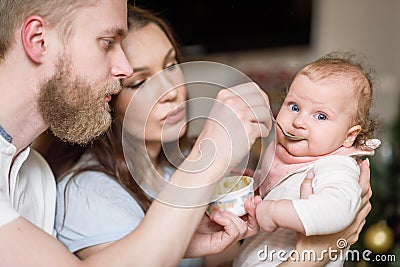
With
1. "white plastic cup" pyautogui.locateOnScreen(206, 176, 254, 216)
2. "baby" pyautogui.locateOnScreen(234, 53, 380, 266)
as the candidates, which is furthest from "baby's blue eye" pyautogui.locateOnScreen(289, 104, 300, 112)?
"white plastic cup" pyautogui.locateOnScreen(206, 176, 254, 216)

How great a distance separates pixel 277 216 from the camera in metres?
0.70

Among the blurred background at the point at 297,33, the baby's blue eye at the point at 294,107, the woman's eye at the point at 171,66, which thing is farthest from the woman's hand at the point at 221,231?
the blurred background at the point at 297,33

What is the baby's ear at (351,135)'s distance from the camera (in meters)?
0.73

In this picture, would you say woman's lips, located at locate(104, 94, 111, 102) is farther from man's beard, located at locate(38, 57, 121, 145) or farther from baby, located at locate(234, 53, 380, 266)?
baby, located at locate(234, 53, 380, 266)

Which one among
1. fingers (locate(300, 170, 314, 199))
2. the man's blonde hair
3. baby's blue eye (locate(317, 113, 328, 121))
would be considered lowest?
fingers (locate(300, 170, 314, 199))

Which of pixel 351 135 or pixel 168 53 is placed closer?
pixel 351 135

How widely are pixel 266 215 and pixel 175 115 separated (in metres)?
0.21

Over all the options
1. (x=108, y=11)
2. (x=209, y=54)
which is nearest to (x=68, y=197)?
(x=108, y=11)

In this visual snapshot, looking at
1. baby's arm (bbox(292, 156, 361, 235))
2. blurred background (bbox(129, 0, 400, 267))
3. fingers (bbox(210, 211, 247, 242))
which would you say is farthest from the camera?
blurred background (bbox(129, 0, 400, 267))

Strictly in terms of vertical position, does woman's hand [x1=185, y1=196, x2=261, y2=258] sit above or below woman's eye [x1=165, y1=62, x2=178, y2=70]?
below

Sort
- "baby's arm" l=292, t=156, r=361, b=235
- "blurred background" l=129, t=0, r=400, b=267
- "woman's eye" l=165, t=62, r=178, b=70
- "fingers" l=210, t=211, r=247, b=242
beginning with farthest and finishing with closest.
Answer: "blurred background" l=129, t=0, r=400, b=267 < "woman's eye" l=165, t=62, r=178, b=70 < "fingers" l=210, t=211, r=247, b=242 < "baby's arm" l=292, t=156, r=361, b=235

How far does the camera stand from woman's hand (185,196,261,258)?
77 cm

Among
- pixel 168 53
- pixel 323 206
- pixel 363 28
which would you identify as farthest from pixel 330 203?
pixel 363 28

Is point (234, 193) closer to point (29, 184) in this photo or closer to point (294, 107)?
point (294, 107)
